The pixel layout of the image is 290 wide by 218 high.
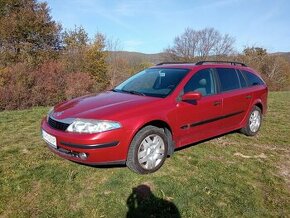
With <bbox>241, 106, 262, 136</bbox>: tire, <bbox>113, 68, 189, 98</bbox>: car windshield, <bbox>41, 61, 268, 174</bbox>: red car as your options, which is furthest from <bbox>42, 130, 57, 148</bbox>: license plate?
<bbox>241, 106, 262, 136</bbox>: tire

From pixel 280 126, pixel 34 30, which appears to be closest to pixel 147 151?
pixel 280 126

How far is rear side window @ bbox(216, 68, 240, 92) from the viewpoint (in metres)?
5.98

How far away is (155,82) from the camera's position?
5.55 meters

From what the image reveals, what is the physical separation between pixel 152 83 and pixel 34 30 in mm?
24322

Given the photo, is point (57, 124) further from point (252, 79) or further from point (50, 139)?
point (252, 79)

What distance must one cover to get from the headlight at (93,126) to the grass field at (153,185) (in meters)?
0.71

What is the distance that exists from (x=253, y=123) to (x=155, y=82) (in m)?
2.77

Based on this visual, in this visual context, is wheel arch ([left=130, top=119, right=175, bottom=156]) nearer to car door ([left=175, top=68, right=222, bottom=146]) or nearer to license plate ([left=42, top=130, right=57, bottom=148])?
car door ([left=175, top=68, right=222, bottom=146])

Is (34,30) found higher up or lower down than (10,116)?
higher up

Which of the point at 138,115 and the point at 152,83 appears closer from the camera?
the point at 138,115

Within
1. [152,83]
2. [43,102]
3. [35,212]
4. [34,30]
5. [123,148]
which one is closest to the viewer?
[35,212]

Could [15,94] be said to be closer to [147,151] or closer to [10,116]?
[10,116]

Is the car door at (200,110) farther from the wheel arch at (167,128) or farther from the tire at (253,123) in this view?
the tire at (253,123)

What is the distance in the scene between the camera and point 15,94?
16125mm
